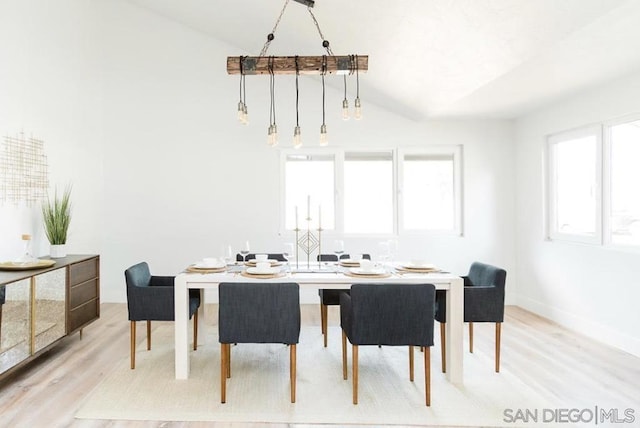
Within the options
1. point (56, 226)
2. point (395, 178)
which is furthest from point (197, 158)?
point (395, 178)

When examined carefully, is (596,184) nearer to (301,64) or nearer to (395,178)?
(395,178)

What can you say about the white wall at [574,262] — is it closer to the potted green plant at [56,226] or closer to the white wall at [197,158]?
the white wall at [197,158]

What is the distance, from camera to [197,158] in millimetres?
4656

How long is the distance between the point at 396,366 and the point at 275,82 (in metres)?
3.55

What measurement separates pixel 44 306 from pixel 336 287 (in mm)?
2201

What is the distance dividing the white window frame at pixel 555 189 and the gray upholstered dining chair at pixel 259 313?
2.99 metres

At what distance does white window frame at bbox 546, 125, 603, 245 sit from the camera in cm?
342

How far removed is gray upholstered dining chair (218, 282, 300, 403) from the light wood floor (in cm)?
46

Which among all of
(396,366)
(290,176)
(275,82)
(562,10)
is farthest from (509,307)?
(275,82)

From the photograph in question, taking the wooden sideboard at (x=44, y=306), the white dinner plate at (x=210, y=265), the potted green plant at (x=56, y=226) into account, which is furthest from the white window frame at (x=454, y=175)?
the potted green plant at (x=56, y=226)

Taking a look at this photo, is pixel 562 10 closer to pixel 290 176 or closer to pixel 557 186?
pixel 557 186

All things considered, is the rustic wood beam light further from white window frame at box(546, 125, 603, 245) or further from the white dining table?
white window frame at box(546, 125, 603, 245)

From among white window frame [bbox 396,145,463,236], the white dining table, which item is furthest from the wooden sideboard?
white window frame [bbox 396,145,463,236]

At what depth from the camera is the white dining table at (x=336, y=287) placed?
251cm
